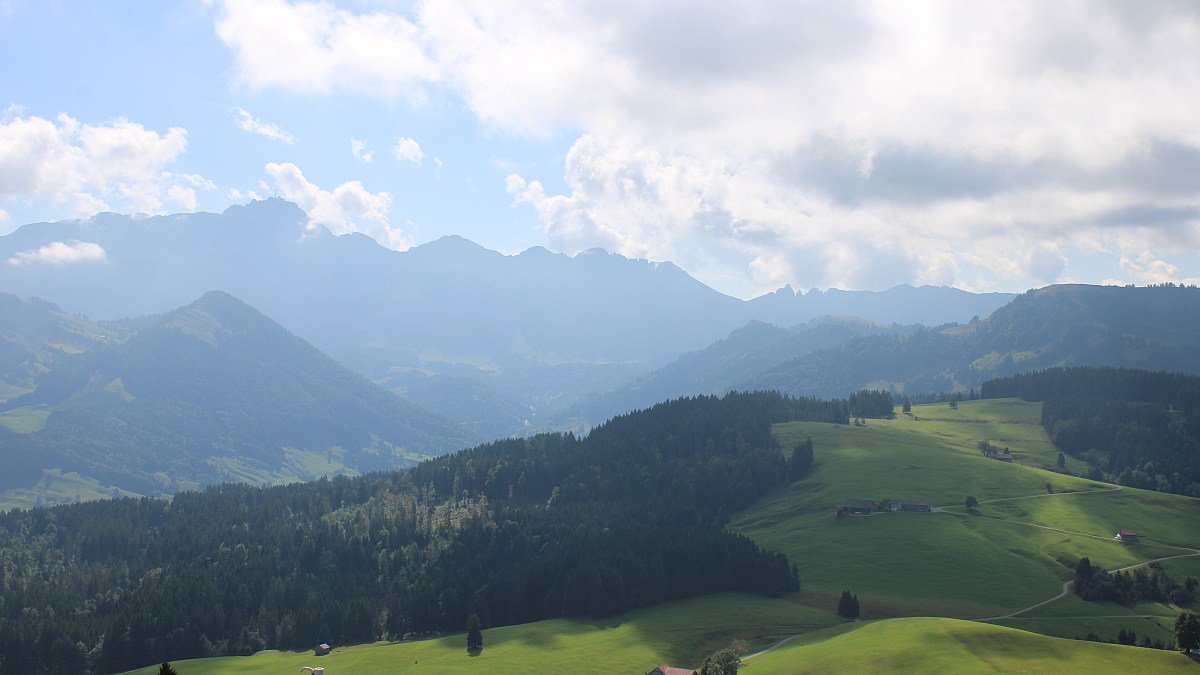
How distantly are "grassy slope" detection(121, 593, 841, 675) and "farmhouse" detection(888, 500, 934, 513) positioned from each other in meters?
56.4

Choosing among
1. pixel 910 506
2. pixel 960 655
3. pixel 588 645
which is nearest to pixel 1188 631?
pixel 960 655

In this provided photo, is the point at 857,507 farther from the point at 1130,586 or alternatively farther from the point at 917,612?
the point at 917,612

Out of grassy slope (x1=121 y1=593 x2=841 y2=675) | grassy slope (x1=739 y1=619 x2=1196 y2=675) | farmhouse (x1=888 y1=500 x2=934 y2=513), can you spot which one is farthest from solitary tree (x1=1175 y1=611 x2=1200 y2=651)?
farmhouse (x1=888 y1=500 x2=934 y2=513)

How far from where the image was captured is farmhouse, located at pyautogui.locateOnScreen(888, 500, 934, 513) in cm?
19000

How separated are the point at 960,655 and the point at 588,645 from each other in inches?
2156

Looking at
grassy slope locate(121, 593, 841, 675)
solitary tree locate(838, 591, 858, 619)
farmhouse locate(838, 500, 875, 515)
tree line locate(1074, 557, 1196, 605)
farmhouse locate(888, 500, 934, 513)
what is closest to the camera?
grassy slope locate(121, 593, 841, 675)

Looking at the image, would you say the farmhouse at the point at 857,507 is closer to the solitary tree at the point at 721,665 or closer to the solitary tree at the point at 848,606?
the solitary tree at the point at 848,606

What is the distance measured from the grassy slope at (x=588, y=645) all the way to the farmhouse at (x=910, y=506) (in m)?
56.4

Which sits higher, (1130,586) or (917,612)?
(1130,586)

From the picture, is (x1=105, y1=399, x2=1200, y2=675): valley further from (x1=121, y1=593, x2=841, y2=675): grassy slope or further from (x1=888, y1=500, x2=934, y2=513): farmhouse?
(x1=888, y1=500, x2=934, y2=513): farmhouse

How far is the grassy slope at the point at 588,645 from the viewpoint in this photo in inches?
4683

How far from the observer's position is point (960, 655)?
9406cm

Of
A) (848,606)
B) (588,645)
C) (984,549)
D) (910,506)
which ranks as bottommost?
(588,645)

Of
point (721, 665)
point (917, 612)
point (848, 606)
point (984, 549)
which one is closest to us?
point (721, 665)
